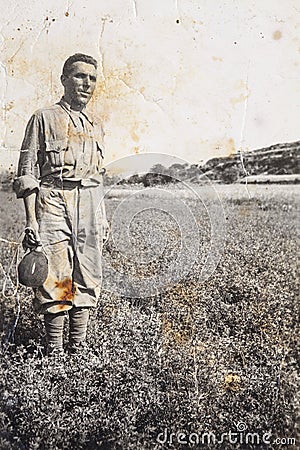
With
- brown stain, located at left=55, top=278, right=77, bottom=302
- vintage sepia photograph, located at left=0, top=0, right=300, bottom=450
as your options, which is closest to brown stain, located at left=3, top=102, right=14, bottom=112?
vintage sepia photograph, located at left=0, top=0, right=300, bottom=450

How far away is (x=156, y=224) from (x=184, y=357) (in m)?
0.42

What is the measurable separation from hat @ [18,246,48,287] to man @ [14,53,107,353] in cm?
2

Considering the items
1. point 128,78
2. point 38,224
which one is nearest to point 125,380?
point 38,224

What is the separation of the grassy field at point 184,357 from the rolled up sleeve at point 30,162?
0.08 m

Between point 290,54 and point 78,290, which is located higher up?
point 290,54

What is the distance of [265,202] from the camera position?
2322 millimetres

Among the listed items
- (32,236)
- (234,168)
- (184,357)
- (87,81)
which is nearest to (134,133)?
(87,81)

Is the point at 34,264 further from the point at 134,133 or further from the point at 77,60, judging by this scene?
the point at 77,60

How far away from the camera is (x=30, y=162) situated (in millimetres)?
2240

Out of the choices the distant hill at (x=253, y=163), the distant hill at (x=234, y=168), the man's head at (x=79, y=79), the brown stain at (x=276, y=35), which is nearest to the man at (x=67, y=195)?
the man's head at (x=79, y=79)

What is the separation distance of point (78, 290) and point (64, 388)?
0.30m

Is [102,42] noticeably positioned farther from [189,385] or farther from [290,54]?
[189,385]

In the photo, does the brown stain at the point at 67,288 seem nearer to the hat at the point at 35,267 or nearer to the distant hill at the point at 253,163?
the hat at the point at 35,267

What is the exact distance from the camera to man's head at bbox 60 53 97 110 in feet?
7.41
